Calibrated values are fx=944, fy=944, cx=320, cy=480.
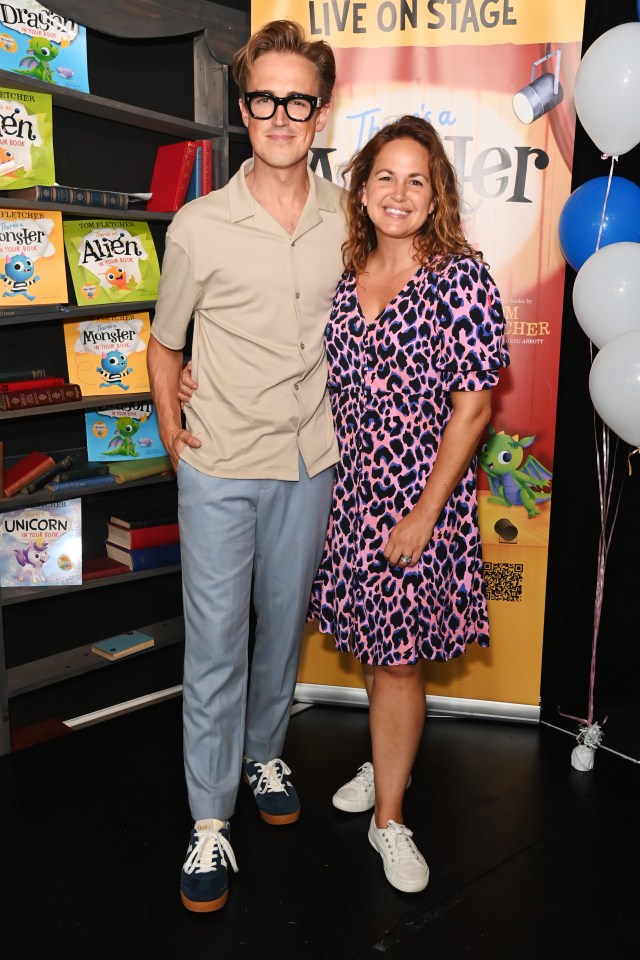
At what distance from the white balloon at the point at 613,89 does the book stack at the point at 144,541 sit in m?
1.78

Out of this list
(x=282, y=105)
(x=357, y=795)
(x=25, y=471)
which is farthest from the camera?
(x=25, y=471)

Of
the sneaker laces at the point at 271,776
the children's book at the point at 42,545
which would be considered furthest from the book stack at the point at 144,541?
the sneaker laces at the point at 271,776

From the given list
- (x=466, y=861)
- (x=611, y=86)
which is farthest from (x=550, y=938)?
(x=611, y=86)

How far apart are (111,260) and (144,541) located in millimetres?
924

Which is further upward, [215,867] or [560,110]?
[560,110]

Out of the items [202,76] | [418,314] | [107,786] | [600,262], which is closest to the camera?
[418,314]

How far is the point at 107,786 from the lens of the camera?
270cm

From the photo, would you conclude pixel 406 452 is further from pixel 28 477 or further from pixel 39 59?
pixel 39 59

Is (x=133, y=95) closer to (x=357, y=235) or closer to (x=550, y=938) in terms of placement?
(x=357, y=235)

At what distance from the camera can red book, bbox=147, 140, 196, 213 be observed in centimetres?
296

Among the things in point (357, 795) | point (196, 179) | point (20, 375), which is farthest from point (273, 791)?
point (196, 179)

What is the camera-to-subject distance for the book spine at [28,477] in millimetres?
2785

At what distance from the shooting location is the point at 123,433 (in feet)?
10.4

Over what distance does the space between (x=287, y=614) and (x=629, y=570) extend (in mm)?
1409
